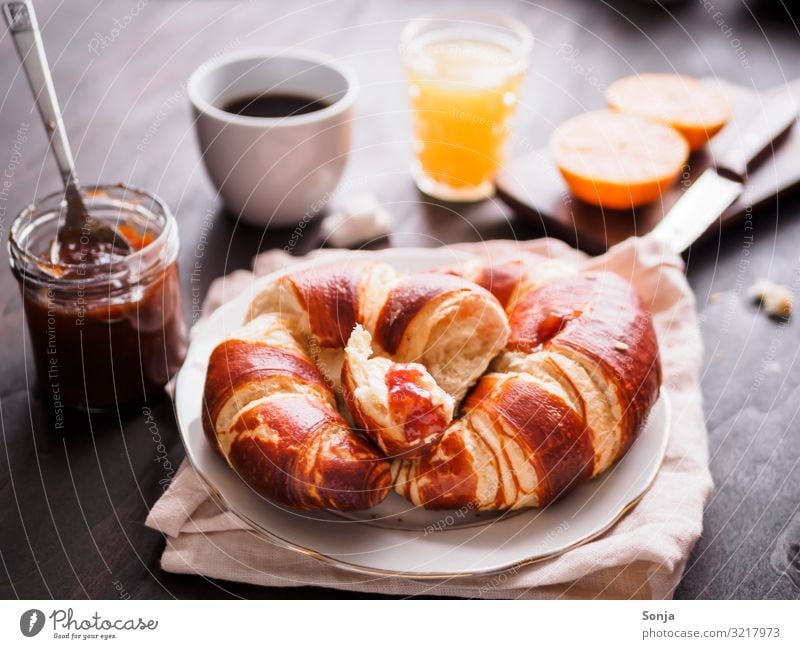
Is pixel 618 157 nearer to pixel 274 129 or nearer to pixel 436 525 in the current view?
pixel 274 129

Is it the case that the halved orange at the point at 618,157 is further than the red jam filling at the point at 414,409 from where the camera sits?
Yes

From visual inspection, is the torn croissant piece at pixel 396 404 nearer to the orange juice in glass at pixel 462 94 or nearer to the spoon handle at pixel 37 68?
the spoon handle at pixel 37 68

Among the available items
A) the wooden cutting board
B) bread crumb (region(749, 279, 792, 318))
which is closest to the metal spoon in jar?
the wooden cutting board

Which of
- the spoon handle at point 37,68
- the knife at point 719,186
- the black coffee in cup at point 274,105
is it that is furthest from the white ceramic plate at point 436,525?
the black coffee in cup at point 274,105

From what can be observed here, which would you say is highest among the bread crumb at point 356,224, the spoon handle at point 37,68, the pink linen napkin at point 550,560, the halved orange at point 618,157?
the spoon handle at point 37,68

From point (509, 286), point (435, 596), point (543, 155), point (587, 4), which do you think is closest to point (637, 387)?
point (509, 286)
